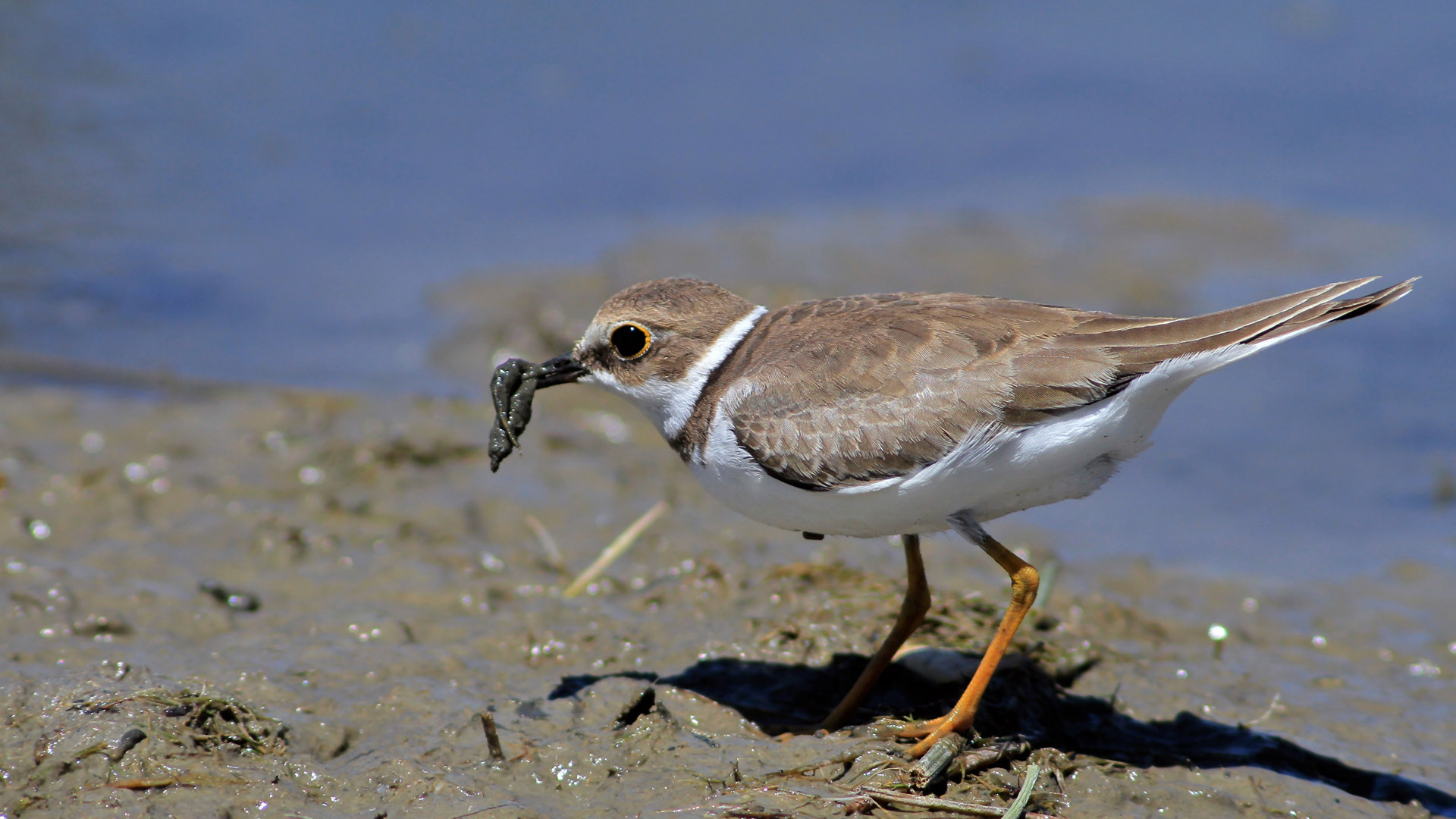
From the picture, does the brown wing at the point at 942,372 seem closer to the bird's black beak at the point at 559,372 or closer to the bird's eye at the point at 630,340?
the bird's eye at the point at 630,340

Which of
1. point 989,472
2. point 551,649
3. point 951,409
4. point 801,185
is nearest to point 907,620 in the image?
point 989,472

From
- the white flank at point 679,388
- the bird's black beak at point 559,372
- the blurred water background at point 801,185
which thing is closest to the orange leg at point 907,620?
the white flank at point 679,388

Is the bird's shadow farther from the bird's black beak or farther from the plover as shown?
the bird's black beak

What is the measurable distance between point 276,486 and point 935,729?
4.89 metres

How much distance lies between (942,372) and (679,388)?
1.23 m

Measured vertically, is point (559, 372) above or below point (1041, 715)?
above

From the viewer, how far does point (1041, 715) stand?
5.42 metres

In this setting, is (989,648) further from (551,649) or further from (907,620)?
(551,649)

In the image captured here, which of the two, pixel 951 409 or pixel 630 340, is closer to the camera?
pixel 951 409

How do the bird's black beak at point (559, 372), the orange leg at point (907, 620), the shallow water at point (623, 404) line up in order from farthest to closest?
the bird's black beak at point (559, 372)
the orange leg at point (907, 620)
the shallow water at point (623, 404)

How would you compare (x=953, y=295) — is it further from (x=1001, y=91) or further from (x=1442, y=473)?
(x=1001, y=91)

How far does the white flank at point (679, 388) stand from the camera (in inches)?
217

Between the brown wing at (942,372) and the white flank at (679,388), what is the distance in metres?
0.26

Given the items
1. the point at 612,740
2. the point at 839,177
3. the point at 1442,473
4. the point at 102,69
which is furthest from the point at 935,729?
the point at 102,69
